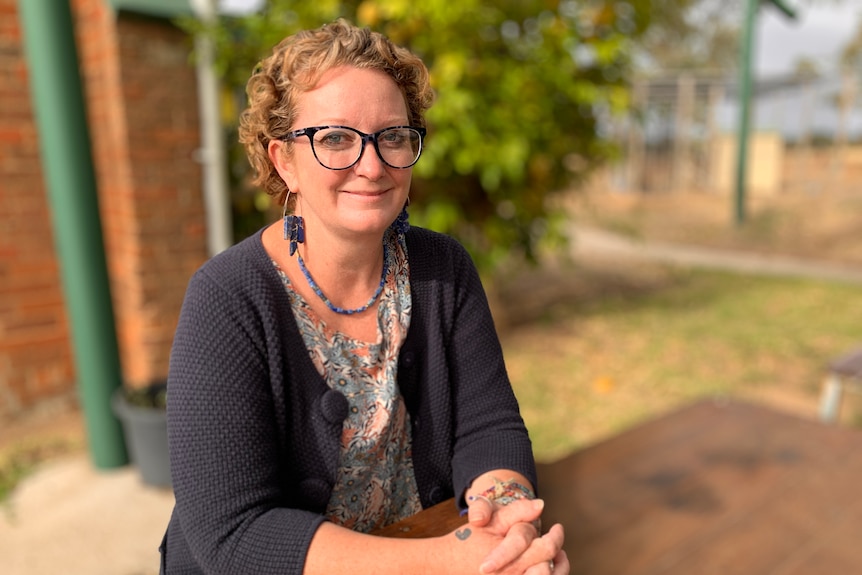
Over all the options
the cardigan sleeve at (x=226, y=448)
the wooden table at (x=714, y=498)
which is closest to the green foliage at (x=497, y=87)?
the wooden table at (x=714, y=498)

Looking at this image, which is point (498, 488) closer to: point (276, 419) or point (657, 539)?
point (276, 419)

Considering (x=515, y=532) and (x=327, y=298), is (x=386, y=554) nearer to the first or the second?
(x=515, y=532)

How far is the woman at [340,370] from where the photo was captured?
46.9 inches

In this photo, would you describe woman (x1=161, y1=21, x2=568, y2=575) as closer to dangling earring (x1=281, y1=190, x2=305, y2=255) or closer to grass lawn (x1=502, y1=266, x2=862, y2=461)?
dangling earring (x1=281, y1=190, x2=305, y2=255)

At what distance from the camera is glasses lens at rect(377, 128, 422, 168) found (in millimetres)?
1248

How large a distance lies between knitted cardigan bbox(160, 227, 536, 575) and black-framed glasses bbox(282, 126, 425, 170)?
0.23 m

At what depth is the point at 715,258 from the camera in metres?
10.4

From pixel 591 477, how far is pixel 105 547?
7.25 ft

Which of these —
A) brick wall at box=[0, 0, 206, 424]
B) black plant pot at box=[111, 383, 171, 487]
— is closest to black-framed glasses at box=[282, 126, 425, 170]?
black plant pot at box=[111, 383, 171, 487]

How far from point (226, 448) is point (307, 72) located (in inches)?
25.3

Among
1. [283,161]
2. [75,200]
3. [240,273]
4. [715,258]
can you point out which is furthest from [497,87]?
[715,258]

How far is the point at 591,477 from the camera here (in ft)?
8.69

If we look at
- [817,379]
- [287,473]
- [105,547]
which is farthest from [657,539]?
[817,379]

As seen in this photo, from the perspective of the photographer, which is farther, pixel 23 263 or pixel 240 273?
pixel 23 263
